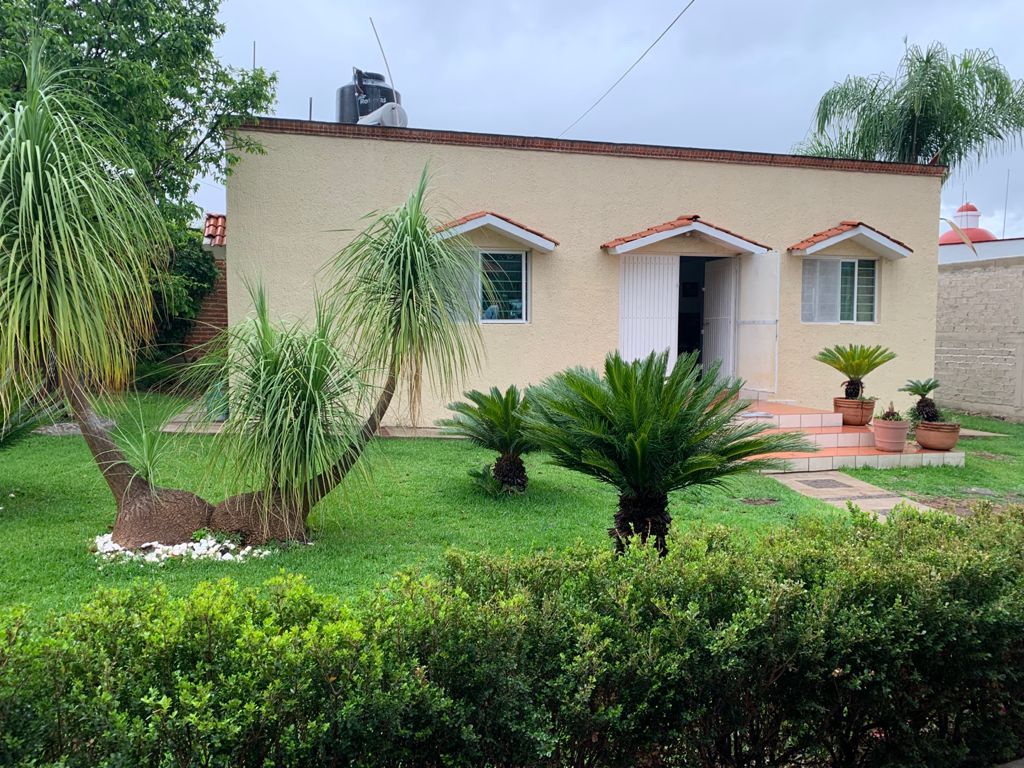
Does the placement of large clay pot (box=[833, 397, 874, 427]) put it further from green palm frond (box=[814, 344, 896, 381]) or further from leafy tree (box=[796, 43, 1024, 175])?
leafy tree (box=[796, 43, 1024, 175])

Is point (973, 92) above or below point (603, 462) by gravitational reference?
above

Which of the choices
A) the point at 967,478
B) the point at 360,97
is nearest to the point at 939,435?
the point at 967,478

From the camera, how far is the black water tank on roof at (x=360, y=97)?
45.5ft

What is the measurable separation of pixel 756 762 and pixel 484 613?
116cm

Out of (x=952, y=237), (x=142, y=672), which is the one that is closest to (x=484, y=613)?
(x=142, y=672)

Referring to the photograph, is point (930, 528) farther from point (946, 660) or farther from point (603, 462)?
point (603, 462)

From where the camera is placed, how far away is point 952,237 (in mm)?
20109

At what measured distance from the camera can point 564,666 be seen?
2326 mm

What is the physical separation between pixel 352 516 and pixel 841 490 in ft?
19.0

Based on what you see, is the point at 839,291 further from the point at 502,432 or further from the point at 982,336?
the point at 502,432

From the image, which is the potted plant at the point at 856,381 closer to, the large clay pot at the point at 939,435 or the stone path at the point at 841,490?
the large clay pot at the point at 939,435

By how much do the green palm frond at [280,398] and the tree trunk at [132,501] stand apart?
0.64 m

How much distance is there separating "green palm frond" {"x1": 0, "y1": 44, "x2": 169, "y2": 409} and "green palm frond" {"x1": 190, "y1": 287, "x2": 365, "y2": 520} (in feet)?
2.29

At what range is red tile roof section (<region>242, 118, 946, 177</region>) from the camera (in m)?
11.0
